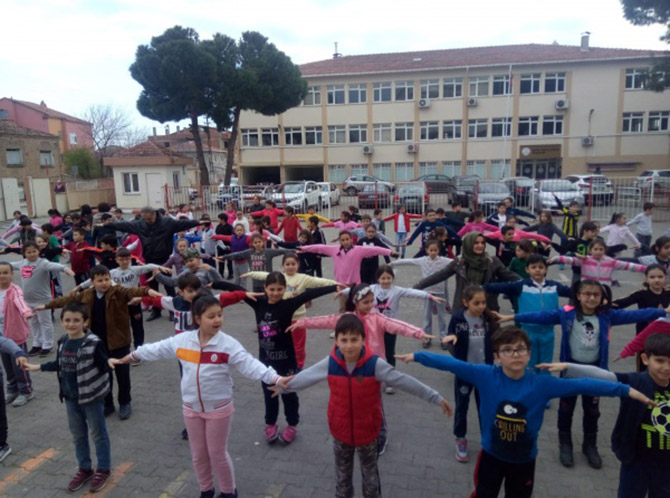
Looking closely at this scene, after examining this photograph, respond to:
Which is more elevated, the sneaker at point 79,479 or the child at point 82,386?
the child at point 82,386

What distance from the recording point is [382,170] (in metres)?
37.4

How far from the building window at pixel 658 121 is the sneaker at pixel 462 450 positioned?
125 feet

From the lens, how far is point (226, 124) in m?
30.5

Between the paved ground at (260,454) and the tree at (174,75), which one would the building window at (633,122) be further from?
the paved ground at (260,454)

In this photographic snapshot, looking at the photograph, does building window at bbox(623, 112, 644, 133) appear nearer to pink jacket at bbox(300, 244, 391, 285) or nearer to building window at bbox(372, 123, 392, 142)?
building window at bbox(372, 123, 392, 142)

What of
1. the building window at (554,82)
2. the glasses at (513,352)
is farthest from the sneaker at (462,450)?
the building window at (554,82)

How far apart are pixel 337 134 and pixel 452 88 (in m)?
9.41

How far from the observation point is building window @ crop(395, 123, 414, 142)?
36.8m

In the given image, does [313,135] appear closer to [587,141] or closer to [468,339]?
[587,141]

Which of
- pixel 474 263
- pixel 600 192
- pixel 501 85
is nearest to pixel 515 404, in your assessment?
pixel 474 263

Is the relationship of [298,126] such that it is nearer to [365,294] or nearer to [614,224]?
[614,224]

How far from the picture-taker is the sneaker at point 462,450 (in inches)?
164

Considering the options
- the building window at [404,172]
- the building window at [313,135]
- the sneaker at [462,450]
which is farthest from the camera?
the building window at [313,135]

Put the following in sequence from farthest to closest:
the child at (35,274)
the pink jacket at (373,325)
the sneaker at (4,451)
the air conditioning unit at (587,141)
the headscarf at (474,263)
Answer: the air conditioning unit at (587,141) < the child at (35,274) < the headscarf at (474,263) < the sneaker at (4,451) < the pink jacket at (373,325)
